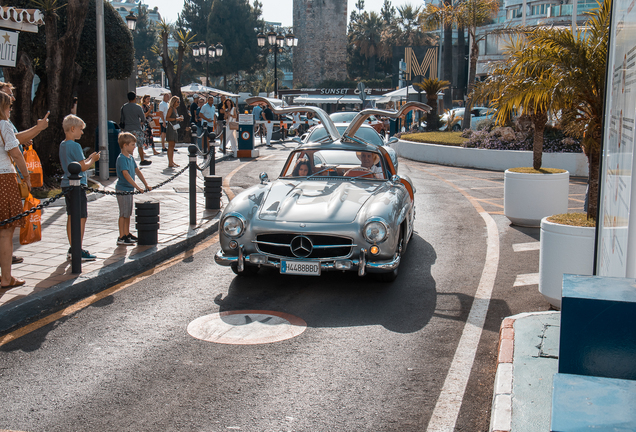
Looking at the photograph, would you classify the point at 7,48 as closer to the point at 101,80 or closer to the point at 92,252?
the point at 92,252

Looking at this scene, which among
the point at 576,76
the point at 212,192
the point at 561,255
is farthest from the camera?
the point at 212,192

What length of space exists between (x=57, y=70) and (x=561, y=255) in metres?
10.8

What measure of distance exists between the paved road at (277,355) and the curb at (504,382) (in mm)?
148

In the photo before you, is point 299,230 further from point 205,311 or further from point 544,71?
point 544,71

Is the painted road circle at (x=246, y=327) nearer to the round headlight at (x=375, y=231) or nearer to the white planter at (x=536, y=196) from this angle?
the round headlight at (x=375, y=231)

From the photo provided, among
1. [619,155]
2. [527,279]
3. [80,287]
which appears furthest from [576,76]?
[80,287]

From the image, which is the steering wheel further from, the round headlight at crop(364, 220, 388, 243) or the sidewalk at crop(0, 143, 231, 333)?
the sidewalk at crop(0, 143, 231, 333)

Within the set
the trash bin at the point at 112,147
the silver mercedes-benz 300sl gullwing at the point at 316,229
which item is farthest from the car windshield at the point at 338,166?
the trash bin at the point at 112,147

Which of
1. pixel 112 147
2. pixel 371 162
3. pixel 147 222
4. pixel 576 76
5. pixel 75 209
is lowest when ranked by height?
pixel 147 222

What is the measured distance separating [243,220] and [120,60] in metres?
12.6

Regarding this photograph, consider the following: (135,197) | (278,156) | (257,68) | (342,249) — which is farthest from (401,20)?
(342,249)

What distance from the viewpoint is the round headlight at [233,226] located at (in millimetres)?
6297

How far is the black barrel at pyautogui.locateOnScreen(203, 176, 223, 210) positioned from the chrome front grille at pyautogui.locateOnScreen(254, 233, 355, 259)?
4.35 m

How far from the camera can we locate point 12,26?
9500mm
